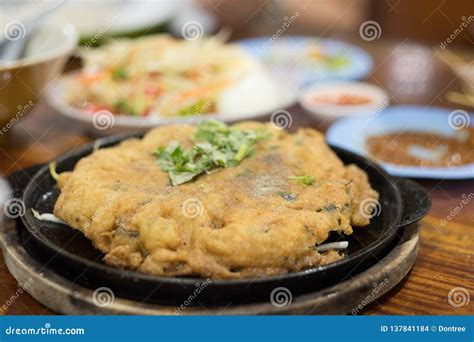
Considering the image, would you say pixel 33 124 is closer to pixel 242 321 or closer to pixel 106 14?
pixel 106 14

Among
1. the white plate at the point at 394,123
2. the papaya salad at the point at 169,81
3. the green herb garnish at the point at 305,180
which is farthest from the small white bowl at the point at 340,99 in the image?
the green herb garnish at the point at 305,180

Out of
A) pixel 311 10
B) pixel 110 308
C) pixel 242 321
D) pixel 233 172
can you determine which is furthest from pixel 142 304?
pixel 311 10

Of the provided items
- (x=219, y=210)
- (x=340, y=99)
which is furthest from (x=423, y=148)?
(x=219, y=210)

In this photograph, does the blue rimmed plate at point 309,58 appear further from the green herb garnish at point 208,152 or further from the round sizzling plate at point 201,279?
the round sizzling plate at point 201,279

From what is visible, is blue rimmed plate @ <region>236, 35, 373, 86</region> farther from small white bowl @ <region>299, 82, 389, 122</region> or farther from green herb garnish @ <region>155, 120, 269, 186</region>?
green herb garnish @ <region>155, 120, 269, 186</region>

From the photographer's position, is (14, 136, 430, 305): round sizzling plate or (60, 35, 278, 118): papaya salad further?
(60, 35, 278, 118): papaya salad

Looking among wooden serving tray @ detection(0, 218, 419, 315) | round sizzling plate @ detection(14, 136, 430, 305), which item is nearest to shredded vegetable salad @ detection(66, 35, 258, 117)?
round sizzling plate @ detection(14, 136, 430, 305)

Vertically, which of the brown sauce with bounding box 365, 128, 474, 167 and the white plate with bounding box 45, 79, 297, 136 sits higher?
the brown sauce with bounding box 365, 128, 474, 167
